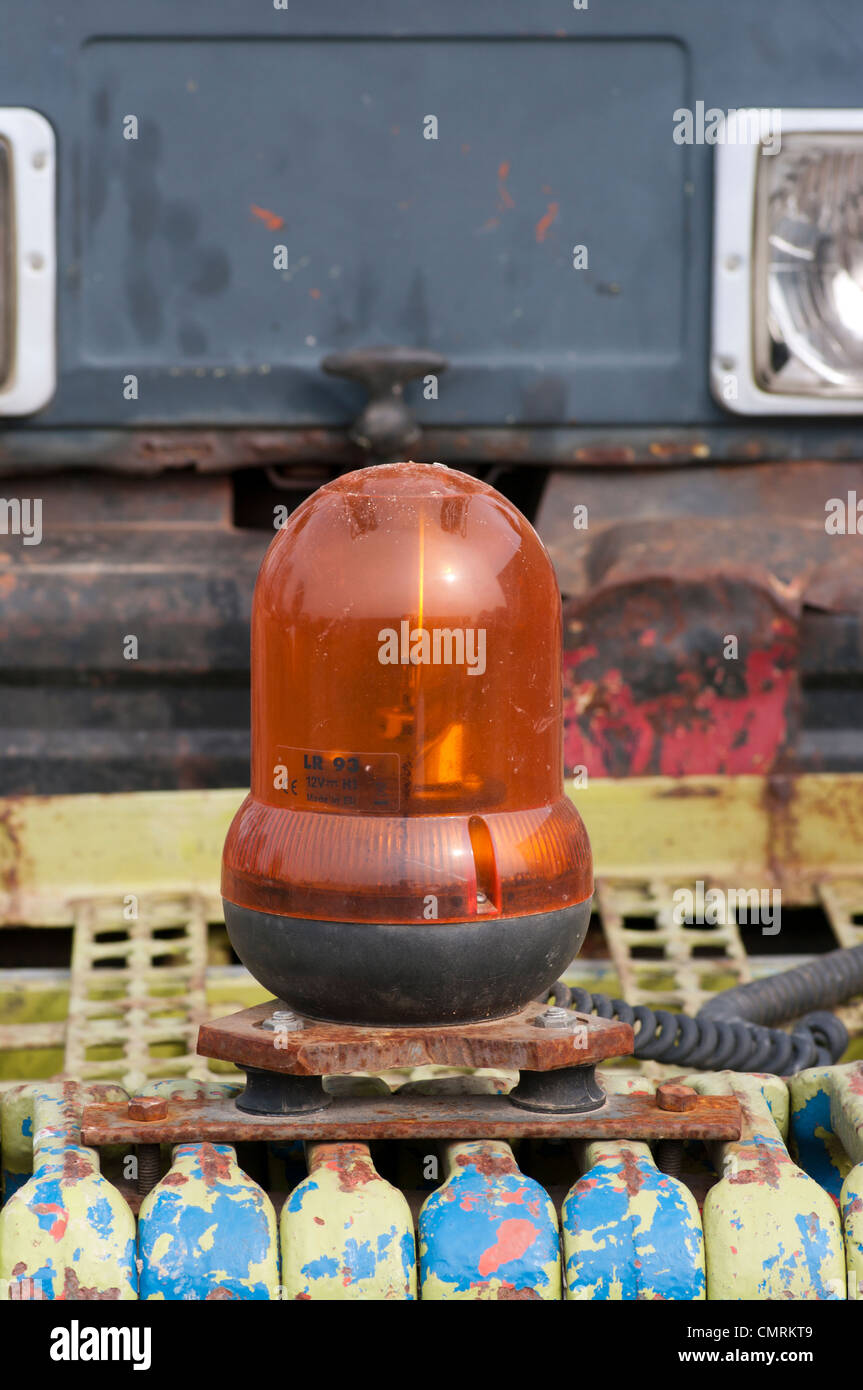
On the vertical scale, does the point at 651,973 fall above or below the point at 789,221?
below

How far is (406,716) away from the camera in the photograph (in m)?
1.69

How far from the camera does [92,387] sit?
9.60ft

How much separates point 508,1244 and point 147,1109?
1.32 feet

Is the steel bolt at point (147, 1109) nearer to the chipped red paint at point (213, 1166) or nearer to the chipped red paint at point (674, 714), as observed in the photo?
the chipped red paint at point (213, 1166)

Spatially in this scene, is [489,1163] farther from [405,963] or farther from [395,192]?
[395,192]

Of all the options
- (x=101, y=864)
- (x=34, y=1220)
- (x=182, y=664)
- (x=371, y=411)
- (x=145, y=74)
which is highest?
(x=145, y=74)

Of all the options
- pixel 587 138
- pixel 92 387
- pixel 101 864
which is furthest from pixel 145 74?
pixel 101 864

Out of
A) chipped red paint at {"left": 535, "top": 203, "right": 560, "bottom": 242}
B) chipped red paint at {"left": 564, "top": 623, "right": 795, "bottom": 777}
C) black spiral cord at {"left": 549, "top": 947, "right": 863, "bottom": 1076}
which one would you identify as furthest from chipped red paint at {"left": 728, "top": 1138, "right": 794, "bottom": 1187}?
chipped red paint at {"left": 535, "top": 203, "right": 560, "bottom": 242}

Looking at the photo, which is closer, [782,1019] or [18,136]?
[782,1019]

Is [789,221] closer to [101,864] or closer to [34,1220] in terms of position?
[101,864]

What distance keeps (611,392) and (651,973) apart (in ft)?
3.43

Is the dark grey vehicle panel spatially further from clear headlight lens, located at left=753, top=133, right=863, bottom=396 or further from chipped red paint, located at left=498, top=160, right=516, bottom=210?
clear headlight lens, located at left=753, top=133, right=863, bottom=396

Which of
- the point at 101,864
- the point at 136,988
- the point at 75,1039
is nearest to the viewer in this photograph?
the point at 75,1039

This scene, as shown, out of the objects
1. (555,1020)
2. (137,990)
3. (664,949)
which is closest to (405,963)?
(555,1020)
